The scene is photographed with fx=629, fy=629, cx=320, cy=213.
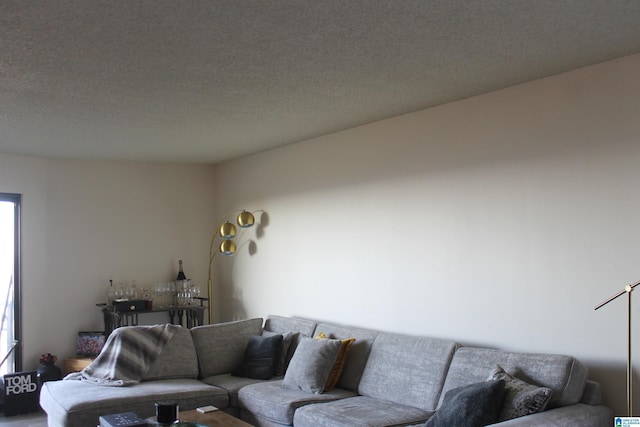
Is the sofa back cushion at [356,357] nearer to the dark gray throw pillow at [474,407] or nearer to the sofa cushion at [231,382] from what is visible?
the sofa cushion at [231,382]

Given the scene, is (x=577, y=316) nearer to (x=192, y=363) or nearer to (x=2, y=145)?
(x=192, y=363)

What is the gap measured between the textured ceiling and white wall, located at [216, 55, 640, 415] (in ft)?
0.80

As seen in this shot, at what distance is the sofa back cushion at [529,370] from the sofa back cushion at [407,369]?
0.09 m

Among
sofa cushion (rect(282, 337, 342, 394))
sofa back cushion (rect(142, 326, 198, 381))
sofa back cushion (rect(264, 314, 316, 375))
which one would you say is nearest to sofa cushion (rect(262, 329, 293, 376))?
sofa back cushion (rect(264, 314, 316, 375))

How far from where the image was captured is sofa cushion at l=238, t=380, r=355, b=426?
4.10m

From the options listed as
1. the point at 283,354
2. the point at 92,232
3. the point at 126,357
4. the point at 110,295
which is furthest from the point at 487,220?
the point at 92,232

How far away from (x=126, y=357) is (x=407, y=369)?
7.07 feet

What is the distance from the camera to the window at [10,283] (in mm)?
6062

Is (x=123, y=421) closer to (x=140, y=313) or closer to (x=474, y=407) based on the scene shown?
(x=474, y=407)

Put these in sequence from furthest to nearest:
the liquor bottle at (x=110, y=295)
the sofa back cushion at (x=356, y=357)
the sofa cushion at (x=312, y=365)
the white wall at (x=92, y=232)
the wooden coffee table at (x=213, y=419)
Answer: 1. the liquor bottle at (x=110, y=295)
2. the white wall at (x=92, y=232)
3. the sofa back cushion at (x=356, y=357)
4. the sofa cushion at (x=312, y=365)
5. the wooden coffee table at (x=213, y=419)

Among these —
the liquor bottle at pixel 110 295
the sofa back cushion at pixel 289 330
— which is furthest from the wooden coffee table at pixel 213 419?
the liquor bottle at pixel 110 295

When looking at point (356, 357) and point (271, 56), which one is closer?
point (271, 56)

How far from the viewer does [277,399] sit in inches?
166

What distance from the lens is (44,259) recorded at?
20.5 feet
